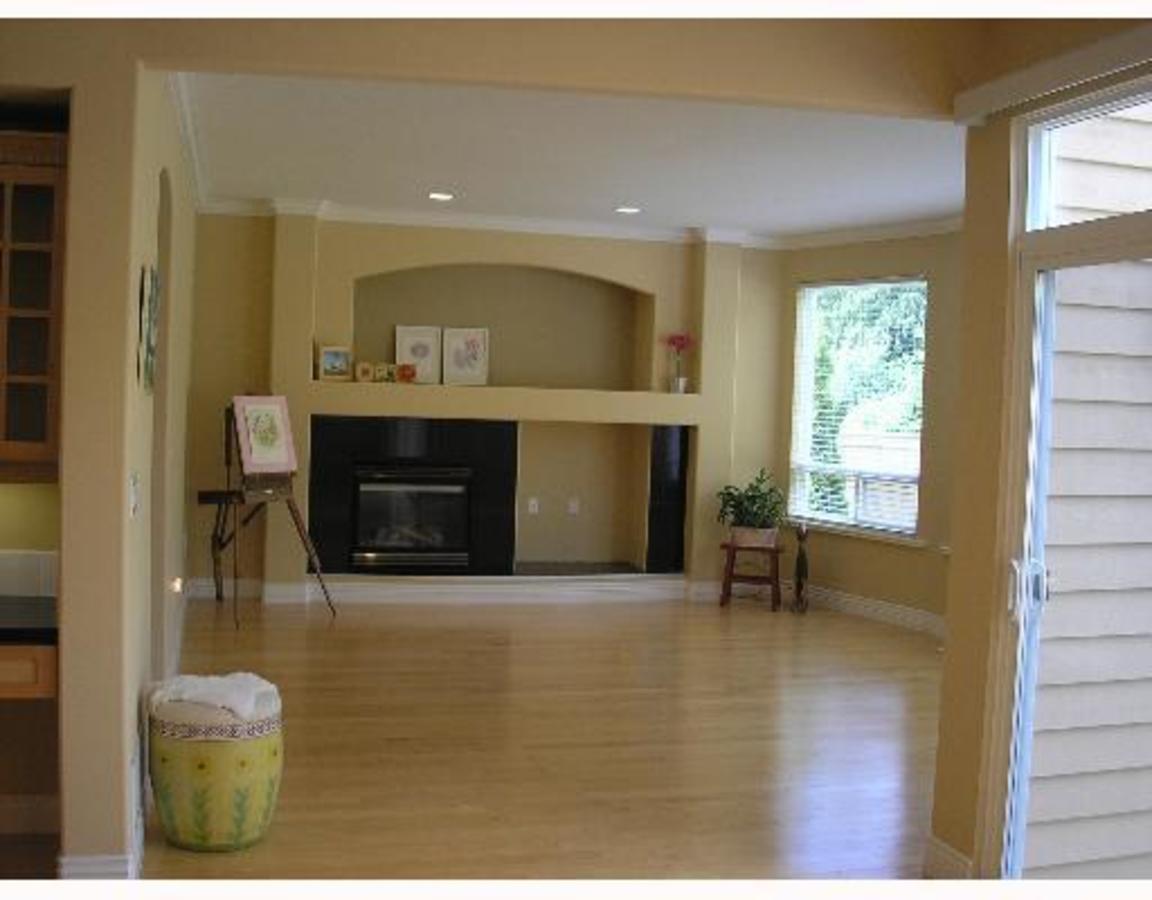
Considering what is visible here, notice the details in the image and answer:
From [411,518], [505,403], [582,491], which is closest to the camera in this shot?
[505,403]

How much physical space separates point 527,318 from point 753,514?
2153 millimetres

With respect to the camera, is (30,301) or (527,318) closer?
(30,301)

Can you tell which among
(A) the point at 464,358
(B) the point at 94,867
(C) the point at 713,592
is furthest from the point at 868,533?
(B) the point at 94,867

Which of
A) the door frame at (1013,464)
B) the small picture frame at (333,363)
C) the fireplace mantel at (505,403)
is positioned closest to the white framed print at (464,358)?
the fireplace mantel at (505,403)

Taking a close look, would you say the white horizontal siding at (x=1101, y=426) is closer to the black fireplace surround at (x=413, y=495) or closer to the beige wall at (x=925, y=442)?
the beige wall at (x=925, y=442)

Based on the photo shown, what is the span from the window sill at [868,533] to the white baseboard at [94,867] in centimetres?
573

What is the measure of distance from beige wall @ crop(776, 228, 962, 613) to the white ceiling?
250mm

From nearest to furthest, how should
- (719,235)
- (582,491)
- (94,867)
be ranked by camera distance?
(94,867) → (719,235) → (582,491)

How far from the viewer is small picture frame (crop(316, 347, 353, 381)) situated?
8336 mm

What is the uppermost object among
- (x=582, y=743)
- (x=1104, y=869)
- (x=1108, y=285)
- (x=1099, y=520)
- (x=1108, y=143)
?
(x=1108, y=143)

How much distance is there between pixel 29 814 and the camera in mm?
3912

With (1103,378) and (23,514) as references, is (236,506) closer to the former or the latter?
(23,514)

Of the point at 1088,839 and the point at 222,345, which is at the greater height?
the point at 222,345

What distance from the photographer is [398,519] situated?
8641mm
